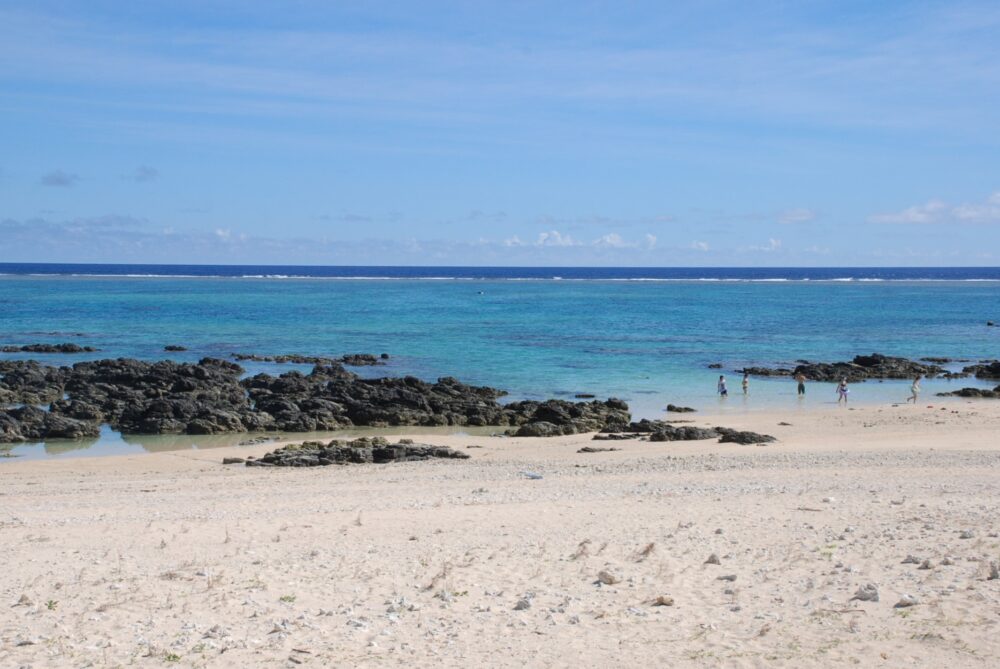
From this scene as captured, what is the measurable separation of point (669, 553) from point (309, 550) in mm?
4803

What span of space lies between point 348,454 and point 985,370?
3678cm

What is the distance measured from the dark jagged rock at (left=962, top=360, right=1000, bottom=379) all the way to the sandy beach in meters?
29.9

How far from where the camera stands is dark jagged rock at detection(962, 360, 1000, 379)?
4797 centimetres

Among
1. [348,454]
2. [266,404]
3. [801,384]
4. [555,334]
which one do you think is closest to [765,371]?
[801,384]

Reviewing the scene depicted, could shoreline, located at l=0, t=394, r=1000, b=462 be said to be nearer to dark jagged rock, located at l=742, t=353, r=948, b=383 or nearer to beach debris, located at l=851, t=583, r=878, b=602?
dark jagged rock, located at l=742, t=353, r=948, b=383

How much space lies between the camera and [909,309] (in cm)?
10269

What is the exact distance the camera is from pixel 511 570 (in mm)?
12164

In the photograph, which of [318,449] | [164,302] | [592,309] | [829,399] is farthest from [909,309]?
[318,449]

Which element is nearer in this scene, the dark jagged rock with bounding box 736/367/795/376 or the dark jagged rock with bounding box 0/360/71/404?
the dark jagged rock with bounding box 0/360/71/404

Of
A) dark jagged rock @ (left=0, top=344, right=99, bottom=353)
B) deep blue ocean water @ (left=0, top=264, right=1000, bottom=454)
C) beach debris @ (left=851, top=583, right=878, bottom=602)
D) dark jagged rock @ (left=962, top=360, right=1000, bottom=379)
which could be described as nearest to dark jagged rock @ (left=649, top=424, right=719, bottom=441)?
deep blue ocean water @ (left=0, top=264, right=1000, bottom=454)

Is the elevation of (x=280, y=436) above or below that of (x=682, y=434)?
below

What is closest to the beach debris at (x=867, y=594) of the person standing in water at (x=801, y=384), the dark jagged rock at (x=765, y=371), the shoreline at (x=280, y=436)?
the shoreline at (x=280, y=436)

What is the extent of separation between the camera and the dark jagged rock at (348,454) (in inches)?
966

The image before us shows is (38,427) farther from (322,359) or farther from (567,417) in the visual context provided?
(322,359)
